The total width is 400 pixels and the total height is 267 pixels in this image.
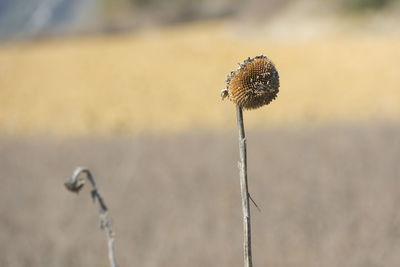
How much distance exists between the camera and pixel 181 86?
377 inches

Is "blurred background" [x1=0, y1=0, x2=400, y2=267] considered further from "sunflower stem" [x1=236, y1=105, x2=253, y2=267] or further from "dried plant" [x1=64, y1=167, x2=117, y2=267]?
"sunflower stem" [x1=236, y1=105, x2=253, y2=267]

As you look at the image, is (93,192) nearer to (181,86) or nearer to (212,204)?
(212,204)

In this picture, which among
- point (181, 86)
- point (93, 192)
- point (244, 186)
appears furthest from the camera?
point (181, 86)

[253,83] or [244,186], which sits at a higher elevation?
[253,83]

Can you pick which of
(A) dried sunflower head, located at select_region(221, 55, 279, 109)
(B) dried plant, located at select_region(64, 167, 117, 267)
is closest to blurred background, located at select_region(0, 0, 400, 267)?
(B) dried plant, located at select_region(64, 167, 117, 267)

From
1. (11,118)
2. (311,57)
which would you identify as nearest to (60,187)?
(11,118)

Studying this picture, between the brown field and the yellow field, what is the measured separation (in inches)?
75.9

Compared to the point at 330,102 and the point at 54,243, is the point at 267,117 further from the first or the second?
the point at 54,243

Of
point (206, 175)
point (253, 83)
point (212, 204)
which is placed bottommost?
point (212, 204)

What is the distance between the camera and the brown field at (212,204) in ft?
7.62

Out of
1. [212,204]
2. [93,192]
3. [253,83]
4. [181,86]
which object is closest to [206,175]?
[212,204]

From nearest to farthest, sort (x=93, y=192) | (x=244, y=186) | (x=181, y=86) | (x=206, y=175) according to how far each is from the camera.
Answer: (x=244, y=186) < (x=93, y=192) < (x=206, y=175) < (x=181, y=86)

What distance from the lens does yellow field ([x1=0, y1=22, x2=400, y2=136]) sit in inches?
271

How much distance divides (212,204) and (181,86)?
6.85 metres
